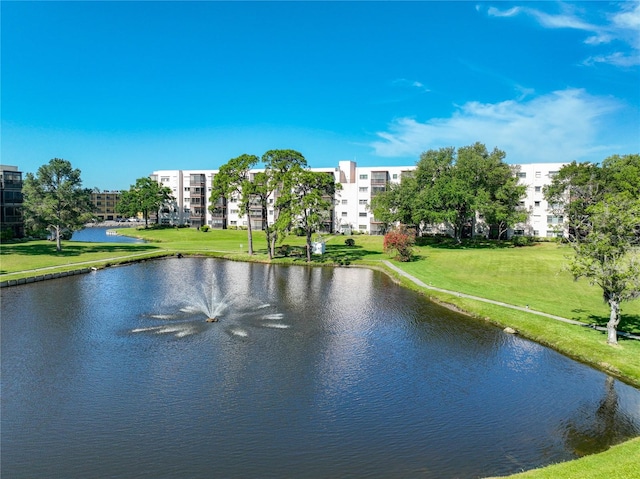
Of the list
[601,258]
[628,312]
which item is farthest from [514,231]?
[601,258]

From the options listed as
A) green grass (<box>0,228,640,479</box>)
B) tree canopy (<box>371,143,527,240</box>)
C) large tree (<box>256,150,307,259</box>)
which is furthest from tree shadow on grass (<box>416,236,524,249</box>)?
large tree (<box>256,150,307,259</box>)

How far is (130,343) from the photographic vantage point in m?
28.8

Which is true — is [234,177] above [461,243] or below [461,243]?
above

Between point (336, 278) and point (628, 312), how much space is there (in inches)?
1177

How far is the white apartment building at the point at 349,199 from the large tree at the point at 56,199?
24.9 metres

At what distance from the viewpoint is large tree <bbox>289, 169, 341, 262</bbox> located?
201ft

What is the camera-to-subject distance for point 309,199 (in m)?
60.5

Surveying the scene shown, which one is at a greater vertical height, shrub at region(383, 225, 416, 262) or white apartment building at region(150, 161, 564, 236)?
white apartment building at region(150, 161, 564, 236)

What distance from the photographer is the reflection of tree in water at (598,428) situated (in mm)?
17969

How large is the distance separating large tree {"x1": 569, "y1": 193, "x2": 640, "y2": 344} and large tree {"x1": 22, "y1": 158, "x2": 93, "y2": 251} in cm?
6913

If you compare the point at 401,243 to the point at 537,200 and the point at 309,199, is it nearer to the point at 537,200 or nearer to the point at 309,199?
the point at 309,199

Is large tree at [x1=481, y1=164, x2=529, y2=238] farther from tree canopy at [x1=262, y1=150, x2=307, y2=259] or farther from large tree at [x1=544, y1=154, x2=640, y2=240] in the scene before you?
tree canopy at [x1=262, y1=150, x2=307, y2=259]

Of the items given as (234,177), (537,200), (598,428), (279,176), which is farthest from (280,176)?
(537,200)

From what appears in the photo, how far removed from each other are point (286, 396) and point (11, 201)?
90.3 m
